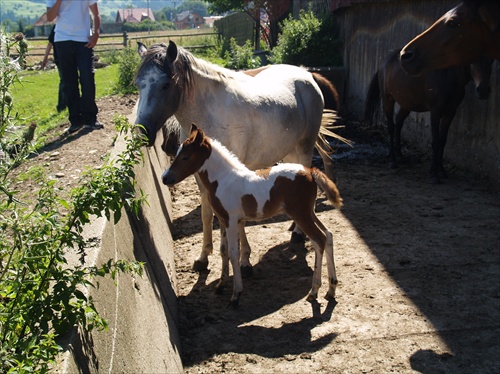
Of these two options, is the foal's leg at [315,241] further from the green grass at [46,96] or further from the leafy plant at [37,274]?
the green grass at [46,96]

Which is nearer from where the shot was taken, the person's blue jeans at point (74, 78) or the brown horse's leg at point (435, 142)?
the person's blue jeans at point (74, 78)

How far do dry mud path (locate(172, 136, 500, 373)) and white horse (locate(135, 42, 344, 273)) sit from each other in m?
0.70

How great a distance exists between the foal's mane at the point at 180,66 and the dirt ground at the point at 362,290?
132 cm

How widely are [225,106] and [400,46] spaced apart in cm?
658

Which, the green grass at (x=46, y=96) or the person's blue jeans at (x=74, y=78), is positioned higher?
the person's blue jeans at (x=74, y=78)

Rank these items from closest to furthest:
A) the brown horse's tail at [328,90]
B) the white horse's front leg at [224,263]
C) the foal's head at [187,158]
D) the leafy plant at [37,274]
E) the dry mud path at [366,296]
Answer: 1. the leafy plant at [37,274]
2. the dry mud path at [366,296]
3. the foal's head at [187,158]
4. the white horse's front leg at [224,263]
5. the brown horse's tail at [328,90]

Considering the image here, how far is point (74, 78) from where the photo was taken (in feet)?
27.8

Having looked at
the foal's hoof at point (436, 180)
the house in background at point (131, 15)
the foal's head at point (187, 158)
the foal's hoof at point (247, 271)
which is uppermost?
the house in background at point (131, 15)

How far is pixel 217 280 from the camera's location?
5.45m

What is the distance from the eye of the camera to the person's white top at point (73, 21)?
810 centimetres

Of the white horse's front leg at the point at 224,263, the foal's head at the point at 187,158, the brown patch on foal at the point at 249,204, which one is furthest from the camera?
the white horse's front leg at the point at 224,263

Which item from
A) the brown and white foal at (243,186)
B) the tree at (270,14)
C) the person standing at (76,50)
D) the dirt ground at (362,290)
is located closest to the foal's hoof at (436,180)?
the dirt ground at (362,290)

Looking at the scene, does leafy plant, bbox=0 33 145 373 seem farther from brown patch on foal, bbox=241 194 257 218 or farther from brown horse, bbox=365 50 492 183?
brown horse, bbox=365 50 492 183

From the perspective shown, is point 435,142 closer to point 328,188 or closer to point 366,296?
point 366,296
